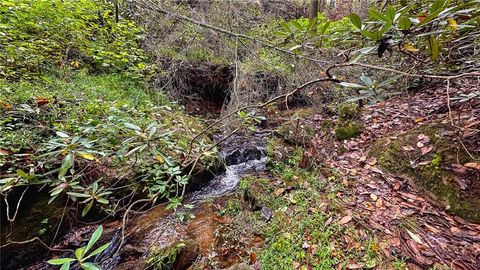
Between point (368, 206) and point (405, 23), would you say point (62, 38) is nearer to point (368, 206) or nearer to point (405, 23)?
point (405, 23)

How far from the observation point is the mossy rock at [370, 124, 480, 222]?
209 centimetres

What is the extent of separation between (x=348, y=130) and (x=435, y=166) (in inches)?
52.4

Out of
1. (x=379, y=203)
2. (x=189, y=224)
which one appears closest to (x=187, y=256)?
(x=189, y=224)

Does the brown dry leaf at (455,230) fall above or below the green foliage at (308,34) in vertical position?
below

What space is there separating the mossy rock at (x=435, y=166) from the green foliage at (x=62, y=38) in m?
4.42

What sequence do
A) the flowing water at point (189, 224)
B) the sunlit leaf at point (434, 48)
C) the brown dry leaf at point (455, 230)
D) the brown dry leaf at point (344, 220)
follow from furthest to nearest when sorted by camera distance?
1. the flowing water at point (189, 224)
2. the brown dry leaf at point (344, 220)
3. the brown dry leaf at point (455, 230)
4. the sunlit leaf at point (434, 48)

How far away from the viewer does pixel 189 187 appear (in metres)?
Answer: 3.52

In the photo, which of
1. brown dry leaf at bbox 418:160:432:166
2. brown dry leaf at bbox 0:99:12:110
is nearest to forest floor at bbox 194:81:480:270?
brown dry leaf at bbox 418:160:432:166

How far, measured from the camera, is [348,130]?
3.62 m

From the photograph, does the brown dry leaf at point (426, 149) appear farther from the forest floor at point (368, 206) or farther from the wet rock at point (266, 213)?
the wet rock at point (266, 213)

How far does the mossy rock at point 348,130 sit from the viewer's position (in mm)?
3581

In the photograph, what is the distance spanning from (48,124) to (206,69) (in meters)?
3.93

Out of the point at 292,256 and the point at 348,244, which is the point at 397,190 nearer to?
the point at 348,244

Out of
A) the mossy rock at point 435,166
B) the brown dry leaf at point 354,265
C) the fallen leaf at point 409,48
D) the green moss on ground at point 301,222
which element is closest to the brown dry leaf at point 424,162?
the mossy rock at point 435,166
